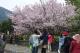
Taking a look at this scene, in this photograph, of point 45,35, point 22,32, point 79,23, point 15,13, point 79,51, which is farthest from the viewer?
point 15,13

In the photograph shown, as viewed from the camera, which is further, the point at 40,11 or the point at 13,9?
the point at 13,9

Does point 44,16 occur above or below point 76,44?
below

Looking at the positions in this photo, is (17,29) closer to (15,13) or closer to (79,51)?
(15,13)

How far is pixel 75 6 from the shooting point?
57312mm

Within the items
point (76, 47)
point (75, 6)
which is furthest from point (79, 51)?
point (75, 6)

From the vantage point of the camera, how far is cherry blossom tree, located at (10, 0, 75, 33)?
54.2 metres

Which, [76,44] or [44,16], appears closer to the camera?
[76,44]

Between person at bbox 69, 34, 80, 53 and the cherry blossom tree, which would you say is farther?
the cherry blossom tree

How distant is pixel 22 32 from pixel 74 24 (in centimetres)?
1199

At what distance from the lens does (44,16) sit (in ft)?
180

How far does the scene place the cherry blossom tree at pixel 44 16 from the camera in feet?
178

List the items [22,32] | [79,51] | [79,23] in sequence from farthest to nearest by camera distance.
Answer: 1. [22,32]
2. [79,23]
3. [79,51]

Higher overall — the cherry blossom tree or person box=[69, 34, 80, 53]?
person box=[69, 34, 80, 53]

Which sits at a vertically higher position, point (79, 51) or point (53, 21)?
point (79, 51)
